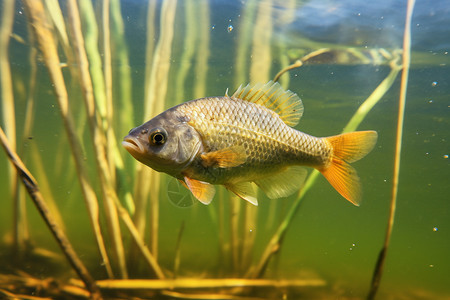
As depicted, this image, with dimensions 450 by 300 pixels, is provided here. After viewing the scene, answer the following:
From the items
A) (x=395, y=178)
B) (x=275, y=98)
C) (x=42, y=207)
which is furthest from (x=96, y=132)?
(x=395, y=178)

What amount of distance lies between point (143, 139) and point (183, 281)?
3106mm

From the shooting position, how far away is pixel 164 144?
1.69 m

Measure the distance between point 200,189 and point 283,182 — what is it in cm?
78

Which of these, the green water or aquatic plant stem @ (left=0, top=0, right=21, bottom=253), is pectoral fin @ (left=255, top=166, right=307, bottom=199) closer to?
the green water

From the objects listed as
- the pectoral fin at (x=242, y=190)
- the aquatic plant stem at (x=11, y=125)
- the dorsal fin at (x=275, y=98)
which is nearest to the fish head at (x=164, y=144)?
the pectoral fin at (x=242, y=190)

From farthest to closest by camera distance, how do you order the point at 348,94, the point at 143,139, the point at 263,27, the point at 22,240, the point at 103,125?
the point at 348,94 → the point at 263,27 → the point at 22,240 → the point at 103,125 → the point at 143,139

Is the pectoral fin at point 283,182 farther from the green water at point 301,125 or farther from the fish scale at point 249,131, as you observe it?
the green water at point 301,125

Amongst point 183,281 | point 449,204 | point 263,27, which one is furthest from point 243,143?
point 449,204

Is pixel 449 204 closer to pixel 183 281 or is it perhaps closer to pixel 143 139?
pixel 183 281

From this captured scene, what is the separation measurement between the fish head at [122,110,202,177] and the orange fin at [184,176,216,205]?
0.11 metres

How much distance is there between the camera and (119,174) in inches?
138

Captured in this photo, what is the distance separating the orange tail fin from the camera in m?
2.12

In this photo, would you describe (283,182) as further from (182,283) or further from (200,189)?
(182,283)

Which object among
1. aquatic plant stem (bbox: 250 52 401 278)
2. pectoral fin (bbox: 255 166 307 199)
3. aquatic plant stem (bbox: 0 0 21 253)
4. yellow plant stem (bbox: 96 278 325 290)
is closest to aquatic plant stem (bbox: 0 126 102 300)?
yellow plant stem (bbox: 96 278 325 290)
